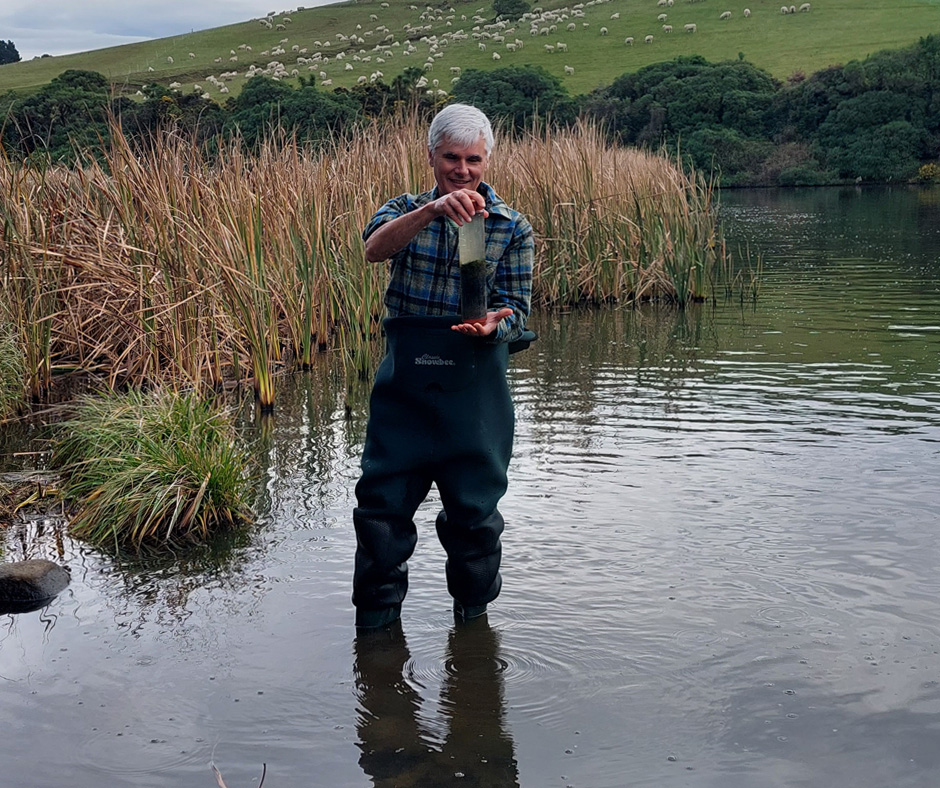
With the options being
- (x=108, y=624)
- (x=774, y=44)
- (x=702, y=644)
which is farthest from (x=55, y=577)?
(x=774, y=44)

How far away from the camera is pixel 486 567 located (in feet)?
13.1

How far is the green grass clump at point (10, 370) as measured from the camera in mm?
7625

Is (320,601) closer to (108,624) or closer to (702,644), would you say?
(108,624)

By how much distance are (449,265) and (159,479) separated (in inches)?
87.4

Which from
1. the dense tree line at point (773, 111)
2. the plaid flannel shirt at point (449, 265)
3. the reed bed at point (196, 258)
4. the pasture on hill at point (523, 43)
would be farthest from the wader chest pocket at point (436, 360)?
the pasture on hill at point (523, 43)

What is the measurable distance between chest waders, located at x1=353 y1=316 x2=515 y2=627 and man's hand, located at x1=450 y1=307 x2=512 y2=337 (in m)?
0.11

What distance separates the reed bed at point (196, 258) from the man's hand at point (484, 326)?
9.74ft

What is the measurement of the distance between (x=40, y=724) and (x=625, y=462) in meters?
3.69

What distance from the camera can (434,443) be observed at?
12.4 ft

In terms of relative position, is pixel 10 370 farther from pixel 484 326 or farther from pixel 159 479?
pixel 484 326

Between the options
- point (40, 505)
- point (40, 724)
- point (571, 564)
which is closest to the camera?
point (40, 724)

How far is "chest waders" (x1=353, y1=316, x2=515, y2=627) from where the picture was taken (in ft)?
12.2

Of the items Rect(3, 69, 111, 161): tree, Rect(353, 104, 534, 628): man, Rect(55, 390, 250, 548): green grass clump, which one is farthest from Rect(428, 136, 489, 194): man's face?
Rect(3, 69, 111, 161): tree

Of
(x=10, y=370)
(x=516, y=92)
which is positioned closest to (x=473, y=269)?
(x=10, y=370)
